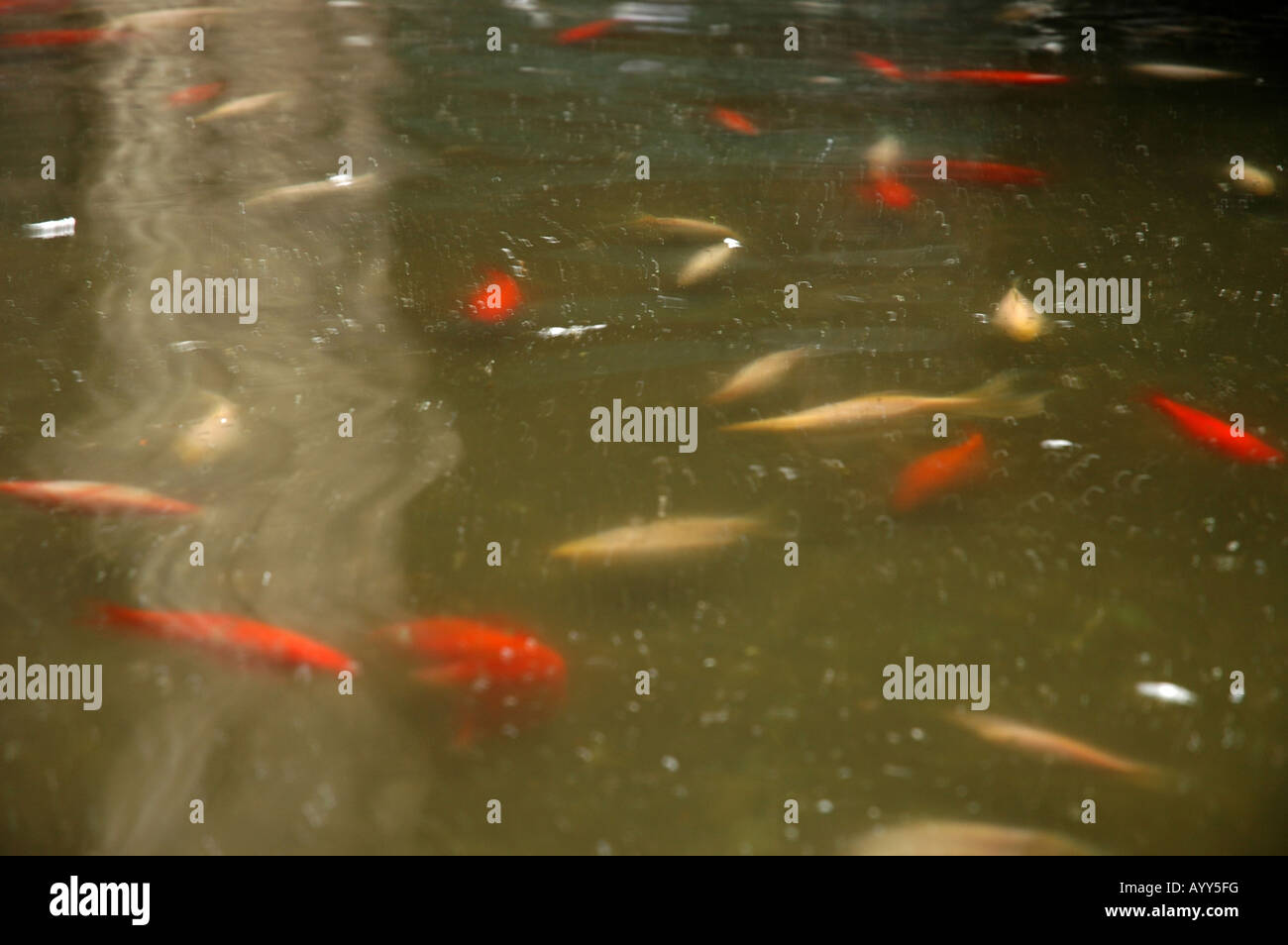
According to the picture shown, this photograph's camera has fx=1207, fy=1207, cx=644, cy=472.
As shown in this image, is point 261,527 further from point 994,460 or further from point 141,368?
point 994,460

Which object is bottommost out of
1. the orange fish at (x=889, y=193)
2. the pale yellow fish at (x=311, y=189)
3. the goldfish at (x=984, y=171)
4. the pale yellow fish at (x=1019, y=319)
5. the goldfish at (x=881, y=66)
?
the pale yellow fish at (x=1019, y=319)

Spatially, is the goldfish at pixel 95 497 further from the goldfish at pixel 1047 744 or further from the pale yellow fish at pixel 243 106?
the pale yellow fish at pixel 243 106

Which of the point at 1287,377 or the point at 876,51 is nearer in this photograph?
the point at 1287,377

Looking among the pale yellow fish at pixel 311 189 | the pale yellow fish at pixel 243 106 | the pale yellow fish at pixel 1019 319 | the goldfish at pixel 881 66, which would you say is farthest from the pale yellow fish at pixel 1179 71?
the pale yellow fish at pixel 243 106

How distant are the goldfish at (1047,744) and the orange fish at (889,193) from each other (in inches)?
48.9

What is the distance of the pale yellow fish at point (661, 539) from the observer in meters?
1.23

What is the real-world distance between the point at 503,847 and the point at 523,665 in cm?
19

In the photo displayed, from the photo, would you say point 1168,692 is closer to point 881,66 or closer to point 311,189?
point 311,189

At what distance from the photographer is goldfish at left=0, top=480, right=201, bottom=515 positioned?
4.23ft

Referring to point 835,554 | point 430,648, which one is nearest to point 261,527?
point 430,648

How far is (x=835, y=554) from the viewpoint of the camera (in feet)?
4.05

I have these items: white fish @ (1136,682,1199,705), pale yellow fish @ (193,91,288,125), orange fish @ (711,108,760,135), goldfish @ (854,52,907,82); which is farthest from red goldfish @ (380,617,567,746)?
goldfish @ (854,52,907,82)

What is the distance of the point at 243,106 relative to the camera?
8.50 ft

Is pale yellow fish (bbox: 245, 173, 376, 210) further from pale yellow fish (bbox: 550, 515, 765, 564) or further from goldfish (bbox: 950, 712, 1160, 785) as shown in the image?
goldfish (bbox: 950, 712, 1160, 785)
